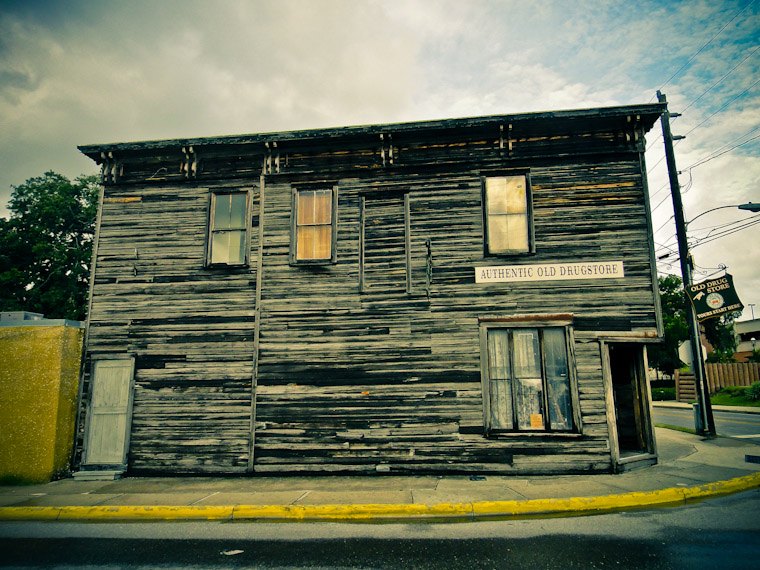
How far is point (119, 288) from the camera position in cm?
1020

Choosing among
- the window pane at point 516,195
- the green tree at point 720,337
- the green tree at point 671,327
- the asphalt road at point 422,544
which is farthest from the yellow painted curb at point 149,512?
the green tree at point 720,337

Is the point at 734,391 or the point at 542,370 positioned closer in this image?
the point at 542,370

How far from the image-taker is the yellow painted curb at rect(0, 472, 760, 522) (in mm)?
6438

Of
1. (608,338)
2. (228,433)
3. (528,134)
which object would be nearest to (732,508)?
(608,338)

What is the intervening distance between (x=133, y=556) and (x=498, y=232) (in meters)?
8.66

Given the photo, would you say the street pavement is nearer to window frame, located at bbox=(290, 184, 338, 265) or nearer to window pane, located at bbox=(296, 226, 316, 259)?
window frame, located at bbox=(290, 184, 338, 265)

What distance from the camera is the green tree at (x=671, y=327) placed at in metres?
36.2

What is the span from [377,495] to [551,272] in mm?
5844

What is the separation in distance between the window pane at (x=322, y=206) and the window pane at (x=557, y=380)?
5.68 metres

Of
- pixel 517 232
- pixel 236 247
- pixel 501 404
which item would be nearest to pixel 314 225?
pixel 236 247

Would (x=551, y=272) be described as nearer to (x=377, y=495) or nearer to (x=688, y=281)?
(x=377, y=495)

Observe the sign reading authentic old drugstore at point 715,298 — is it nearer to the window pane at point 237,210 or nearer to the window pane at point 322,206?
the window pane at point 322,206

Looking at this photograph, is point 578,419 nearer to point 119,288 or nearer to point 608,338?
point 608,338

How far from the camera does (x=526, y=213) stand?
9.60 meters
